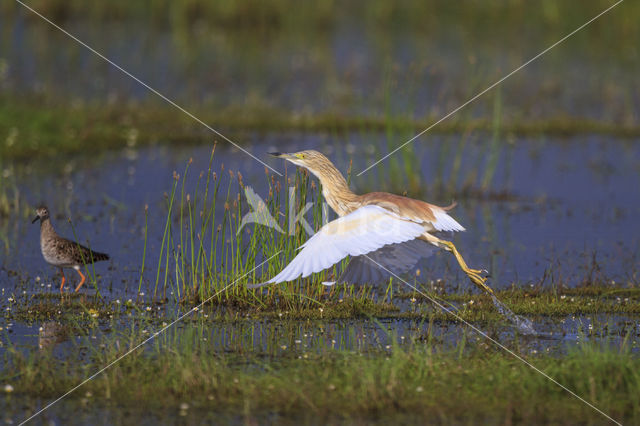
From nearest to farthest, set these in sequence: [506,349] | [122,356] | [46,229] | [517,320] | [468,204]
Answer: [122,356]
[506,349]
[517,320]
[46,229]
[468,204]

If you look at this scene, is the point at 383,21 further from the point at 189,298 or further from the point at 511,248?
the point at 189,298

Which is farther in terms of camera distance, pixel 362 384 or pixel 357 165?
pixel 357 165

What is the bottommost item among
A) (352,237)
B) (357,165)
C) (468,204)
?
(352,237)

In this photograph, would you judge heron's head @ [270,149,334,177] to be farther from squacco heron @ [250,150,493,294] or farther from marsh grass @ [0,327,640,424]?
marsh grass @ [0,327,640,424]

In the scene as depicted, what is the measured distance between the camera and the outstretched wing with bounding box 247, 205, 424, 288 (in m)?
7.23

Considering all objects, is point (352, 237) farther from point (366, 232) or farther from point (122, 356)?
point (122, 356)

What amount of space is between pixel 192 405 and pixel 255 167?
935 centimetres

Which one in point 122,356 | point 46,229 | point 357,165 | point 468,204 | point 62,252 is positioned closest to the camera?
point 122,356

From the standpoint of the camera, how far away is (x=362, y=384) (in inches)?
261

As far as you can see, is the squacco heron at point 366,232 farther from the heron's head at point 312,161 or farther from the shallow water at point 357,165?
the shallow water at point 357,165

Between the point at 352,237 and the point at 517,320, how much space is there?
1932 mm

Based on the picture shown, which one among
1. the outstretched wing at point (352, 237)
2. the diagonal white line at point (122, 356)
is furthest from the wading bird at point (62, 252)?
the outstretched wing at point (352, 237)

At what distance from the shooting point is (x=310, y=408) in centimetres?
651

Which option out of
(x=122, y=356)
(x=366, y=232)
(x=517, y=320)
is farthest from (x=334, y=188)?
(x=122, y=356)
